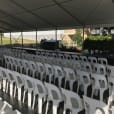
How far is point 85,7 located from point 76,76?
5.32 m

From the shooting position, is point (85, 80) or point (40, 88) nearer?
point (40, 88)

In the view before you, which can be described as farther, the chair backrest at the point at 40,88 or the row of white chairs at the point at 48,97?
the chair backrest at the point at 40,88

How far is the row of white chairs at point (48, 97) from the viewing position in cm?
412

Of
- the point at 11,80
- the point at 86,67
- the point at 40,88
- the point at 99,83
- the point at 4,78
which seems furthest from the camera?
the point at 86,67

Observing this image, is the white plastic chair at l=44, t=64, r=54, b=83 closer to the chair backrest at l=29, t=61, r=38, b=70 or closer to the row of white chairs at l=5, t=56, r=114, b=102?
the row of white chairs at l=5, t=56, r=114, b=102

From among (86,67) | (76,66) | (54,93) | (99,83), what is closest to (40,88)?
(54,93)

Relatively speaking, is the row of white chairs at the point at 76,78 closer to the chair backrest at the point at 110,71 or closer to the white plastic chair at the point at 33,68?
the white plastic chair at the point at 33,68

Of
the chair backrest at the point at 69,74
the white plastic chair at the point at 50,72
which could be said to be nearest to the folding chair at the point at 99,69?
the chair backrest at the point at 69,74

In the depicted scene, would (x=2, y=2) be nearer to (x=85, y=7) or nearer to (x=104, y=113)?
(x=85, y=7)

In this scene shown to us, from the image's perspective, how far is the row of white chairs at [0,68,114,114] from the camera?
412 centimetres

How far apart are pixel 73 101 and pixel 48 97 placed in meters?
0.89

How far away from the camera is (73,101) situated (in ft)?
14.6

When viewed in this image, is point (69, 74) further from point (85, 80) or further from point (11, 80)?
point (11, 80)

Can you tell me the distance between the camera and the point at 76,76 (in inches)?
277
